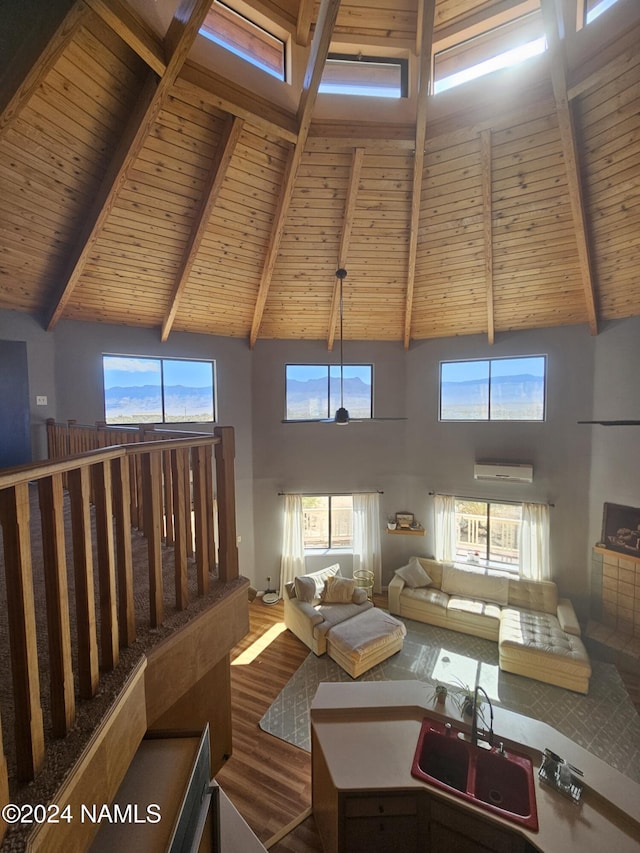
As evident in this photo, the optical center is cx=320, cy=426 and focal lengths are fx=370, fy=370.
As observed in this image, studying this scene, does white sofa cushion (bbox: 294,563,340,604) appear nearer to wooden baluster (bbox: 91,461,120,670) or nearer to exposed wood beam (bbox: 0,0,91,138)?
wooden baluster (bbox: 91,461,120,670)

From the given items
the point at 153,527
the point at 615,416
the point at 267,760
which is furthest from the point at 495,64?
the point at 267,760

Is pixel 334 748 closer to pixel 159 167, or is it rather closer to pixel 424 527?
pixel 424 527

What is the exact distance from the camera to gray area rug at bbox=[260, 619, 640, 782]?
14.1 ft

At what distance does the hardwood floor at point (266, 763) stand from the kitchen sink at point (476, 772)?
1309 mm

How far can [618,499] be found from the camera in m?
6.00

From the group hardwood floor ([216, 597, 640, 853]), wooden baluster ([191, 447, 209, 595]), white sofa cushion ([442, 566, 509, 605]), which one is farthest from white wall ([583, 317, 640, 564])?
wooden baluster ([191, 447, 209, 595])

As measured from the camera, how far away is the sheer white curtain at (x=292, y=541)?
748cm

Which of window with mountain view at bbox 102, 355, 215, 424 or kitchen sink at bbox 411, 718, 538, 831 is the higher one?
window with mountain view at bbox 102, 355, 215, 424

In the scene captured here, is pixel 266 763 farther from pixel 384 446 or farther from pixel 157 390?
pixel 157 390

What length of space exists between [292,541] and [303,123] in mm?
6654

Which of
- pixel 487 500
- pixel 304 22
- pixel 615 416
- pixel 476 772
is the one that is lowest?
pixel 476 772

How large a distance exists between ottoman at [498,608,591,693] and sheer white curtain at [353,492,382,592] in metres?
2.49

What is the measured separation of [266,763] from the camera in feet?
13.1

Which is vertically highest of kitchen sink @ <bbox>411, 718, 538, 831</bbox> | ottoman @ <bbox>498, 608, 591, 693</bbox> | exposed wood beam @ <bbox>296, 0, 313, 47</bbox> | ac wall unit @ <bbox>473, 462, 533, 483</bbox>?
exposed wood beam @ <bbox>296, 0, 313, 47</bbox>
